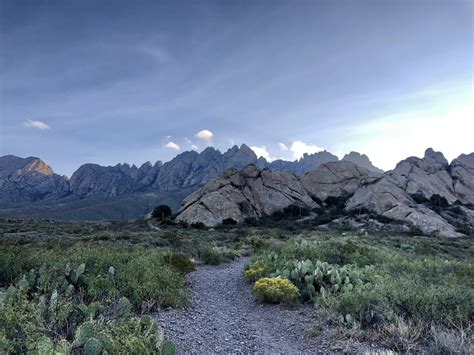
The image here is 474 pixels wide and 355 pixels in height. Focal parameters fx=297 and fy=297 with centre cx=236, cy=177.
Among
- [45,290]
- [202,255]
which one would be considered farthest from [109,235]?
[45,290]

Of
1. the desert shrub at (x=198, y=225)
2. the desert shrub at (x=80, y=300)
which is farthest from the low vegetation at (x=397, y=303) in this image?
the desert shrub at (x=198, y=225)

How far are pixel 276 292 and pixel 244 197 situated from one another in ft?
190

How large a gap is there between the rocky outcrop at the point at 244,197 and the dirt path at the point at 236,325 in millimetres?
45662

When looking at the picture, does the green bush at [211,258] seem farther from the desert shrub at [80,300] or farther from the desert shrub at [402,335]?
the desert shrub at [402,335]

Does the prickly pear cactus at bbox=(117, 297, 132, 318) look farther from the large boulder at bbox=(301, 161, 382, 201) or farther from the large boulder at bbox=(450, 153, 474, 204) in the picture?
the large boulder at bbox=(450, 153, 474, 204)

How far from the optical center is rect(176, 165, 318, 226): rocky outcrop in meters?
58.9

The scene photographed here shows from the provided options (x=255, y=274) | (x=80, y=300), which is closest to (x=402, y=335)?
(x=255, y=274)

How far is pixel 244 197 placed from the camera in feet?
221

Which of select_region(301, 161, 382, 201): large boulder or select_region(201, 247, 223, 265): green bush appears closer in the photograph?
select_region(201, 247, 223, 265): green bush

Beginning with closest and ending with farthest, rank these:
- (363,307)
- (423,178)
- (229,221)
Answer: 1. (363,307)
2. (229,221)
3. (423,178)

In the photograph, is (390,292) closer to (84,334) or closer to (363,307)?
(363,307)

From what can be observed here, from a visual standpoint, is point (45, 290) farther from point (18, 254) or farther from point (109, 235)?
point (109, 235)

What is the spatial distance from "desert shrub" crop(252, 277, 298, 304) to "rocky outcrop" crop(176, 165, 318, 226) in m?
45.8

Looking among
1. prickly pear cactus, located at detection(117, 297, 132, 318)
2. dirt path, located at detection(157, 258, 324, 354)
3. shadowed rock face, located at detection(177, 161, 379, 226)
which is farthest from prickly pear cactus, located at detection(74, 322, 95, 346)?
shadowed rock face, located at detection(177, 161, 379, 226)
